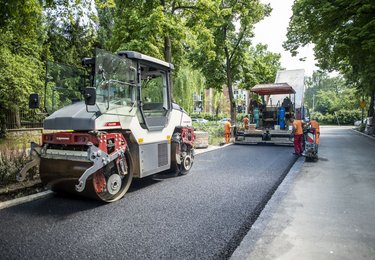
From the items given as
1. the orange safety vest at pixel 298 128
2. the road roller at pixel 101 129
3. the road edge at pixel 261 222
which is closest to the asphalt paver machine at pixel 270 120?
the orange safety vest at pixel 298 128

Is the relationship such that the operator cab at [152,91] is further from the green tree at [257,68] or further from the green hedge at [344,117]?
the green hedge at [344,117]

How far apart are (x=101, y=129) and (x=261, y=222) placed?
2940 mm

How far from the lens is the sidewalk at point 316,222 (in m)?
3.42

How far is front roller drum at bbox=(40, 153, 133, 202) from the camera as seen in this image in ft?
16.5

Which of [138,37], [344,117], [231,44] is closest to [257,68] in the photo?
[231,44]

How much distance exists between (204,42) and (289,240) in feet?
41.7

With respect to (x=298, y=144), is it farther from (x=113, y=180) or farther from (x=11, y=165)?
(x=11, y=165)

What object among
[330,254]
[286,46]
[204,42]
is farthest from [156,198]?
[286,46]

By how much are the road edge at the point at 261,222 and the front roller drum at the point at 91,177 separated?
2528 millimetres

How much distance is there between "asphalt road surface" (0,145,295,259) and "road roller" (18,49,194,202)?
48 centimetres

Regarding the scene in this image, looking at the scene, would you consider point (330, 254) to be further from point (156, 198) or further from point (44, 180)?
point (44, 180)

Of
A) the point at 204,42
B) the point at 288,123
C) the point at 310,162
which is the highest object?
the point at 204,42

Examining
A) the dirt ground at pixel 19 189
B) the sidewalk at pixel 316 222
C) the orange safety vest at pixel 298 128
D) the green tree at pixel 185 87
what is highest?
the green tree at pixel 185 87

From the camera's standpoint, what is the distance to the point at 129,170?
575 cm
